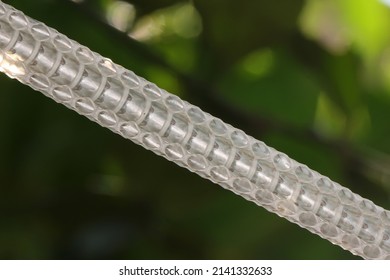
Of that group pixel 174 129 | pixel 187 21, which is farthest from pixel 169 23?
pixel 174 129

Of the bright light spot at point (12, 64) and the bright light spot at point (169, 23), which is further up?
the bright light spot at point (169, 23)

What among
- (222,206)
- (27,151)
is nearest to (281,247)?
(222,206)

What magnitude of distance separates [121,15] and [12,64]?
4.3 inches

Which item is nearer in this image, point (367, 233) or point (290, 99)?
point (367, 233)

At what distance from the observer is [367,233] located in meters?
0.22

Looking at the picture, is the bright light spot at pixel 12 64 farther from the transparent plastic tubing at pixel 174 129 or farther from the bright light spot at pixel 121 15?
the bright light spot at pixel 121 15

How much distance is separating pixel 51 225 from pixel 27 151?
39 mm

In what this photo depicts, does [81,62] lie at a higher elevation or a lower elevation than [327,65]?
lower

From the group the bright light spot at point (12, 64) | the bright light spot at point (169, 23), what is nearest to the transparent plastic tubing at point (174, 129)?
the bright light spot at point (12, 64)

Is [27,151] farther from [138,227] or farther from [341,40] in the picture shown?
[341,40]

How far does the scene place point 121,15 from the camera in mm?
286

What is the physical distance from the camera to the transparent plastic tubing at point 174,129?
0.60ft

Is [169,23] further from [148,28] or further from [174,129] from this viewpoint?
[174,129]
